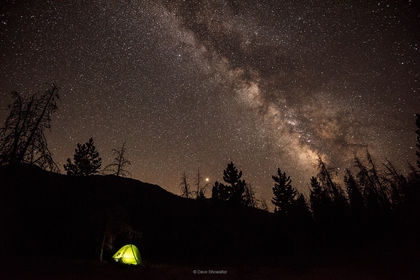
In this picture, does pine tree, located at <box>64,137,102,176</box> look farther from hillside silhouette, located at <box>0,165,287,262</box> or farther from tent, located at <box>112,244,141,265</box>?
tent, located at <box>112,244,141,265</box>

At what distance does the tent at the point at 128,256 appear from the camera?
1363 centimetres

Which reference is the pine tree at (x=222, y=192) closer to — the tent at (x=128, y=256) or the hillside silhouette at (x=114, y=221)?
the hillside silhouette at (x=114, y=221)

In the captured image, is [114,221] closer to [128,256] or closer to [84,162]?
[128,256]

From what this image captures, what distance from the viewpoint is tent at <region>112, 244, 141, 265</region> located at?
13.6m

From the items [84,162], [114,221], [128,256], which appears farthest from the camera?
[84,162]

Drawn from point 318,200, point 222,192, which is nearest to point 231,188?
point 222,192

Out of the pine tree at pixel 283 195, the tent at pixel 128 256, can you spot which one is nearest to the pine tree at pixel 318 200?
the pine tree at pixel 283 195

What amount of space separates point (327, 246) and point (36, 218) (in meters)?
35.8

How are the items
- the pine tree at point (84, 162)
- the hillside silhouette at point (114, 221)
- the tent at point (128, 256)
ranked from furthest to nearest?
the pine tree at point (84, 162) → the tent at point (128, 256) → the hillside silhouette at point (114, 221)

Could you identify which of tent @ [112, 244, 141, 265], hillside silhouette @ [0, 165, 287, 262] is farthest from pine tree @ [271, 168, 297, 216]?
tent @ [112, 244, 141, 265]

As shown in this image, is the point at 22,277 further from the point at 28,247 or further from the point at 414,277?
the point at 414,277

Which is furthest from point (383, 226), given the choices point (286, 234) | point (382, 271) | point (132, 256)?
point (132, 256)

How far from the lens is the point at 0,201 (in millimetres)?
11102

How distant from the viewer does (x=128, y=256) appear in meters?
13.8
